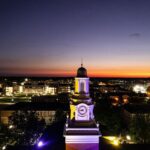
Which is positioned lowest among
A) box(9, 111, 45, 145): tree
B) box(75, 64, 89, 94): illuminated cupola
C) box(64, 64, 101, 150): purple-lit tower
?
box(9, 111, 45, 145): tree

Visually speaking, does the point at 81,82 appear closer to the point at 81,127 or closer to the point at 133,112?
the point at 81,127

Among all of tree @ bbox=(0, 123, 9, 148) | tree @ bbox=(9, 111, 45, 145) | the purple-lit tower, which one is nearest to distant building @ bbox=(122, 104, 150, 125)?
tree @ bbox=(9, 111, 45, 145)

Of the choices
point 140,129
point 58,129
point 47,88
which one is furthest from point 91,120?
point 47,88

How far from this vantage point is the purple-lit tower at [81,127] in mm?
26422

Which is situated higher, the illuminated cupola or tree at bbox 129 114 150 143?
the illuminated cupola

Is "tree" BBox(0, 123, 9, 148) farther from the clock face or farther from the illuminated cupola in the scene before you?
the illuminated cupola

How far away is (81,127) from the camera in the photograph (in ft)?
86.6

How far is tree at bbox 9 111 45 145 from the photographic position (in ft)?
155

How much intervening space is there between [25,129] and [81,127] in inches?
1174

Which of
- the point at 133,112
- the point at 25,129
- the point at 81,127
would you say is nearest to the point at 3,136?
the point at 25,129

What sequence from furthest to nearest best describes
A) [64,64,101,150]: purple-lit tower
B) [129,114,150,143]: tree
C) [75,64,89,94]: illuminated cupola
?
[129,114,150,143]: tree < [75,64,89,94]: illuminated cupola < [64,64,101,150]: purple-lit tower

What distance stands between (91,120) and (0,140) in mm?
22252

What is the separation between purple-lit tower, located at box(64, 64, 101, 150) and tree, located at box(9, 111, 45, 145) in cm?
2029

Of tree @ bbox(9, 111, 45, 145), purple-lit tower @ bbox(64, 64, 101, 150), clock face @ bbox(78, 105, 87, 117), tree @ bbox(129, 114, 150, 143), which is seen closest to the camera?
purple-lit tower @ bbox(64, 64, 101, 150)
